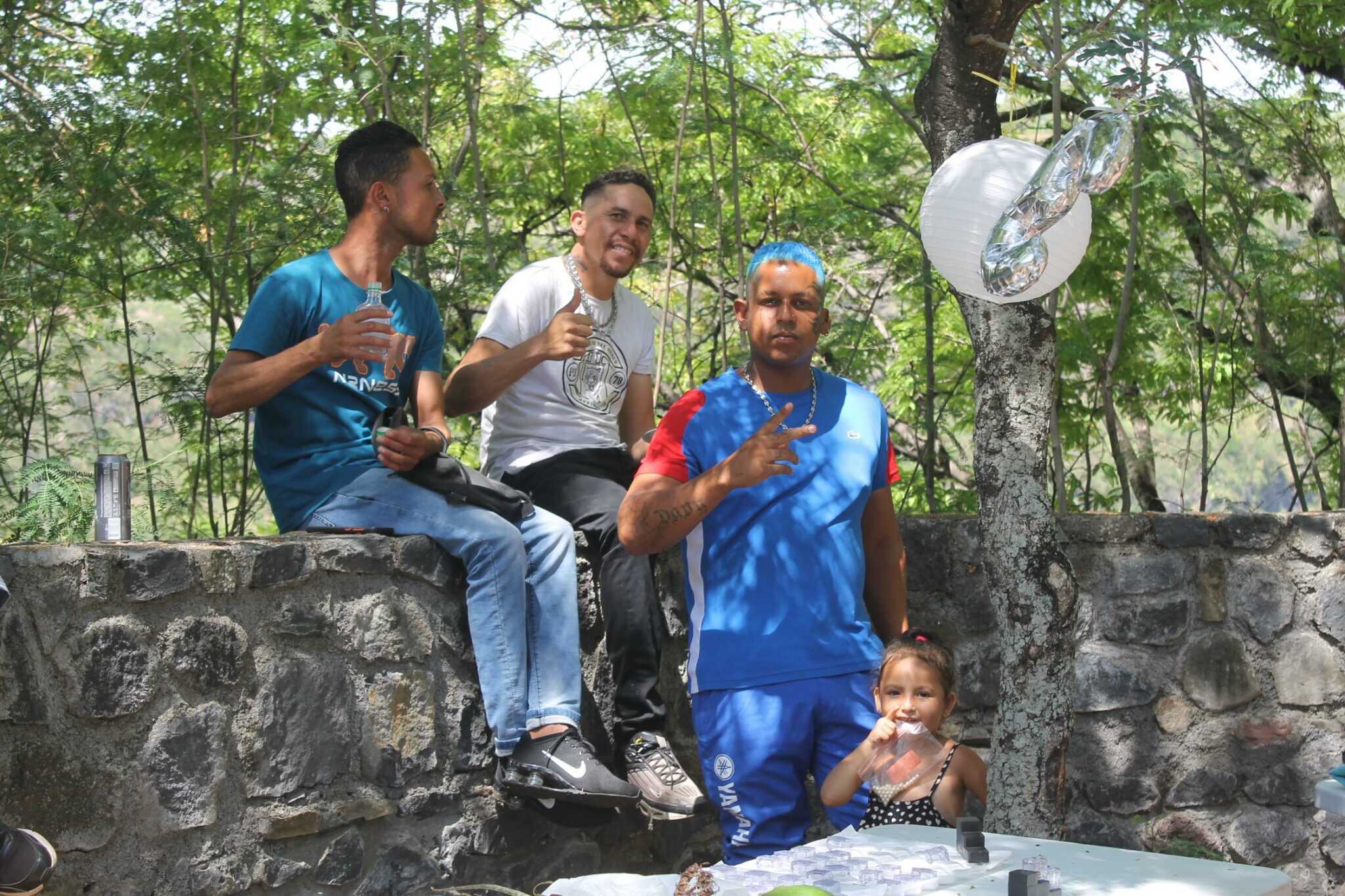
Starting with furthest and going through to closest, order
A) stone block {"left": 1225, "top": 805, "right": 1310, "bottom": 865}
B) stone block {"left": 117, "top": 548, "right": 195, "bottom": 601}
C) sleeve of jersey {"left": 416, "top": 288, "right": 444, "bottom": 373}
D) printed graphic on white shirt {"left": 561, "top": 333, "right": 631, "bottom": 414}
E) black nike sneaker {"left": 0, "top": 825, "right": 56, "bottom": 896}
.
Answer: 1. stone block {"left": 1225, "top": 805, "right": 1310, "bottom": 865}
2. printed graphic on white shirt {"left": 561, "top": 333, "right": 631, "bottom": 414}
3. sleeve of jersey {"left": 416, "top": 288, "right": 444, "bottom": 373}
4. stone block {"left": 117, "top": 548, "right": 195, "bottom": 601}
5. black nike sneaker {"left": 0, "top": 825, "right": 56, "bottom": 896}

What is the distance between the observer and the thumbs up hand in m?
2.96

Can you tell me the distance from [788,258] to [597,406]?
589mm

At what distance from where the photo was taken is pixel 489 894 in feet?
8.91

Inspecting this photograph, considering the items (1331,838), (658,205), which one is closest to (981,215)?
(1331,838)

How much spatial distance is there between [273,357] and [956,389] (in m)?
4.19

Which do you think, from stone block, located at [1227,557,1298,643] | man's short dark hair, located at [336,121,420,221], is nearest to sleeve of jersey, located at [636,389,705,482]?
man's short dark hair, located at [336,121,420,221]

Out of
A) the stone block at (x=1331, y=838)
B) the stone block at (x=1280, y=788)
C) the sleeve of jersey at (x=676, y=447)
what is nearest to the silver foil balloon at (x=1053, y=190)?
the sleeve of jersey at (x=676, y=447)

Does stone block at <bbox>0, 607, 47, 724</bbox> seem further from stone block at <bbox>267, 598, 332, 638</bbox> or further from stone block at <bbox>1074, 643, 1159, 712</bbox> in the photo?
stone block at <bbox>1074, 643, 1159, 712</bbox>

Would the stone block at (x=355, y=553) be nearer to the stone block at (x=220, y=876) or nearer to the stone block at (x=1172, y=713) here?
the stone block at (x=220, y=876)

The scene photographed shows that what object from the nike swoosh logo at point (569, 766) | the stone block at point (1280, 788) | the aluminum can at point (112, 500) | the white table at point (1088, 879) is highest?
the aluminum can at point (112, 500)

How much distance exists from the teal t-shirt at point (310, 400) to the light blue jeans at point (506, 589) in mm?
59

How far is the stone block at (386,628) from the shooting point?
264 cm

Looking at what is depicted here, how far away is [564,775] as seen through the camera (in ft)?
8.79

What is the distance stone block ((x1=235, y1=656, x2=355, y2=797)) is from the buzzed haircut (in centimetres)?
119
